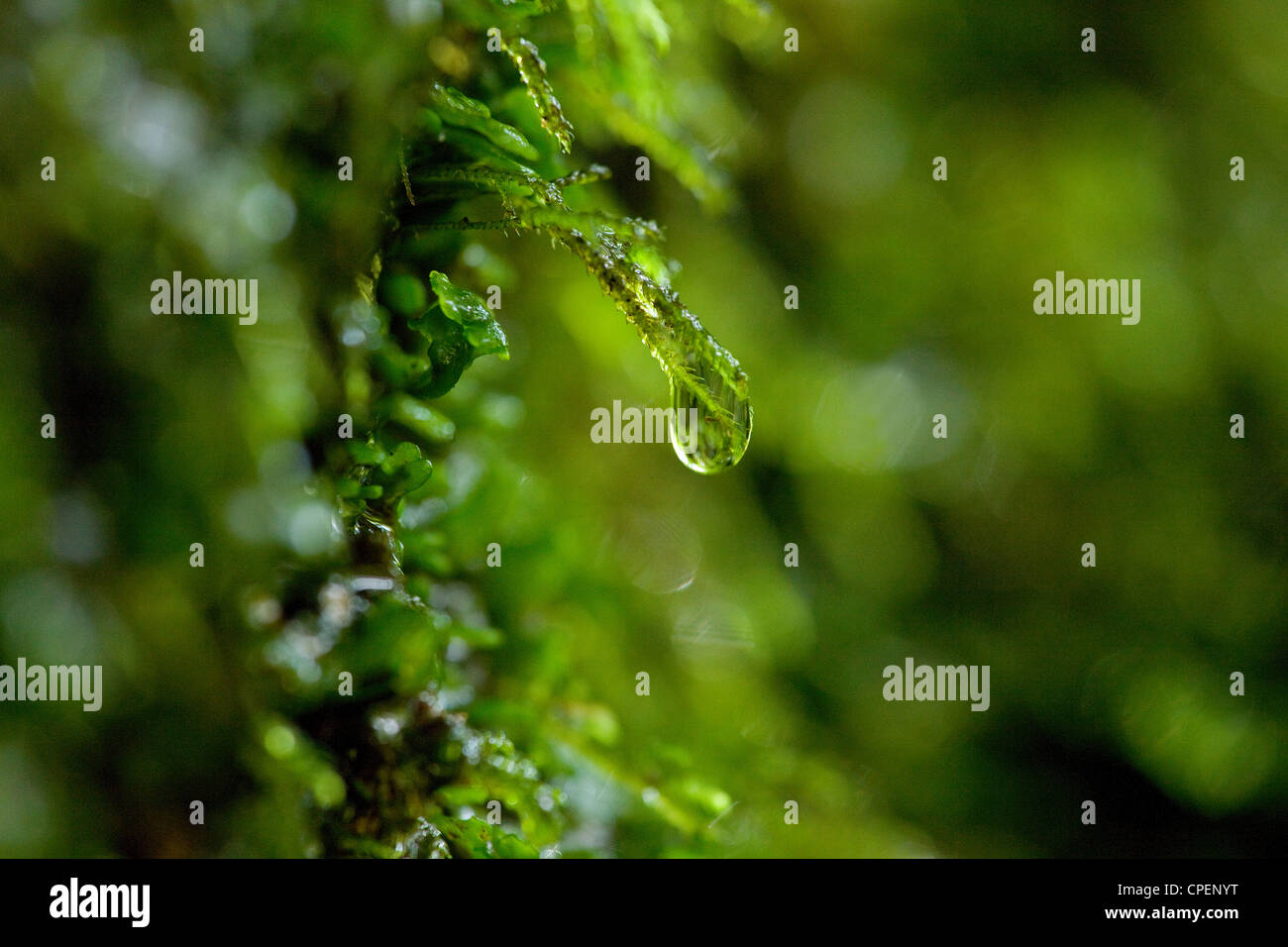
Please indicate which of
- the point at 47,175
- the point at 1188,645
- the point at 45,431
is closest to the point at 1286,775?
the point at 1188,645

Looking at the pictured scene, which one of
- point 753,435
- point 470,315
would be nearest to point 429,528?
point 470,315

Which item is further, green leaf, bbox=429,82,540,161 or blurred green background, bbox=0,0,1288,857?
blurred green background, bbox=0,0,1288,857

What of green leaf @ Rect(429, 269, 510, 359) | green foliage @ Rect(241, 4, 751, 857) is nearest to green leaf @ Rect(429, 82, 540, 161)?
green foliage @ Rect(241, 4, 751, 857)

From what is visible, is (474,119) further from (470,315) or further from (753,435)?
(753,435)

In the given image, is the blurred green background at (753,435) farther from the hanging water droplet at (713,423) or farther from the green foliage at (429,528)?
the hanging water droplet at (713,423)

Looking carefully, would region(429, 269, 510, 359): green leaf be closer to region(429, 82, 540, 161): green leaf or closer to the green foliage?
the green foliage
